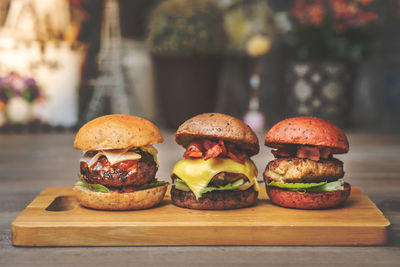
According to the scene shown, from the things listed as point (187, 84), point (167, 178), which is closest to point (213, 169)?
point (167, 178)

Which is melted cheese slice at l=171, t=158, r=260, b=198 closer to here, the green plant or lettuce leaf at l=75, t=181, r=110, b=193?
lettuce leaf at l=75, t=181, r=110, b=193

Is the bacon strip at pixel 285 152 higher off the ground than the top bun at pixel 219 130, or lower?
lower

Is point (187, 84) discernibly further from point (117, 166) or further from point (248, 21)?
point (117, 166)

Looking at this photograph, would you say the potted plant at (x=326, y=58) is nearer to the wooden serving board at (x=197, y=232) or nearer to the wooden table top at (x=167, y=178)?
the wooden table top at (x=167, y=178)

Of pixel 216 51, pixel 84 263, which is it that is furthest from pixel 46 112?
pixel 84 263

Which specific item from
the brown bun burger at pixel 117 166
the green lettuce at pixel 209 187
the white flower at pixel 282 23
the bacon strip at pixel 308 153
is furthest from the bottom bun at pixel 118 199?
the white flower at pixel 282 23

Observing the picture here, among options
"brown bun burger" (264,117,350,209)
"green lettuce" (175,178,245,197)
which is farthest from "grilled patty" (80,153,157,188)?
"brown bun burger" (264,117,350,209)

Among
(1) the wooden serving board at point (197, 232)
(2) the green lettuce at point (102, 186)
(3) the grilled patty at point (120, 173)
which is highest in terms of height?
(3) the grilled patty at point (120, 173)
